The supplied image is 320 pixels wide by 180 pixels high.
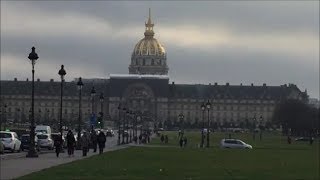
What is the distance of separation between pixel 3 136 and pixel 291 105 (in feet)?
388

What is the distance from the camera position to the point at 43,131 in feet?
206


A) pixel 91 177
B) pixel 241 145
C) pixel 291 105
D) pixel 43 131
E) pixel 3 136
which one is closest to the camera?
pixel 91 177

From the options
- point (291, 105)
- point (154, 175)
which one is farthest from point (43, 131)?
Result: point (291, 105)

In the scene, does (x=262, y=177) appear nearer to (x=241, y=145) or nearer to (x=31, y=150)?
(x=31, y=150)

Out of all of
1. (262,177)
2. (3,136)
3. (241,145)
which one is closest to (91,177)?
(262,177)

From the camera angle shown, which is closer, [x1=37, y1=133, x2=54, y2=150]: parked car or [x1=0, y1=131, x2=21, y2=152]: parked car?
[x1=0, y1=131, x2=21, y2=152]: parked car

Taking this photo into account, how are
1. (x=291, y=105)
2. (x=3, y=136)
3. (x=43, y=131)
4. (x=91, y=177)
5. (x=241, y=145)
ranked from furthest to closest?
(x=291, y=105)
(x=241, y=145)
(x=43, y=131)
(x=3, y=136)
(x=91, y=177)

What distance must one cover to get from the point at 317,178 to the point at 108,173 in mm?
6156

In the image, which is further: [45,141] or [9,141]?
[45,141]

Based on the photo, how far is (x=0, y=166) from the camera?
2880 cm

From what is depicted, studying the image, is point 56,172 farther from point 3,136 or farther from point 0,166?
point 3,136

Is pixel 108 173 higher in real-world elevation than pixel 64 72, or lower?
lower

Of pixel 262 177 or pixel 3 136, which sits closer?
pixel 262 177

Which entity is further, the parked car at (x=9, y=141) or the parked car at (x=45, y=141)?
the parked car at (x=45, y=141)
